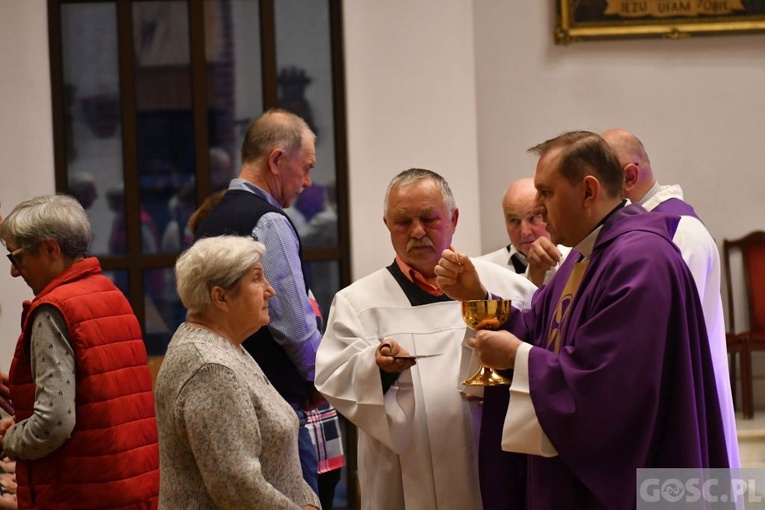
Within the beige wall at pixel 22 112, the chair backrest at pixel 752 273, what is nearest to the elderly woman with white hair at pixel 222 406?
the beige wall at pixel 22 112

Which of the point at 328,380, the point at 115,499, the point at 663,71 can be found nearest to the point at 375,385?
the point at 328,380

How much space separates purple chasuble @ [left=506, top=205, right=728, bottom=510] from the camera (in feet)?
8.64

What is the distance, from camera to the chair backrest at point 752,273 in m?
7.62

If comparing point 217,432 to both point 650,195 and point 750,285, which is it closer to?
point 650,195

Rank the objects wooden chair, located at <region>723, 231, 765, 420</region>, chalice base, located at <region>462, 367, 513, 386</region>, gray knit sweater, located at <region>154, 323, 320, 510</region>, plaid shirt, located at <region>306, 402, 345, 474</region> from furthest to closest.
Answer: wooden chair, located at <region>723, 231, 765, 420</region> < plaid shirt, located at <region>306, 402, 345, 474</region> < chalice base, located at <region>462, 367, 513, 386</region> < gray knit sweater, located at <region>154, 323, 320, 510</region>

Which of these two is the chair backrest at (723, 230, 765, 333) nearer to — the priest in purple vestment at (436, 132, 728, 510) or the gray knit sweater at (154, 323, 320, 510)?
the priest in purple vestment at (436, 132, 728, 510)

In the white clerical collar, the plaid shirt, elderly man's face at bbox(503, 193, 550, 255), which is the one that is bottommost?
the plaid shirt

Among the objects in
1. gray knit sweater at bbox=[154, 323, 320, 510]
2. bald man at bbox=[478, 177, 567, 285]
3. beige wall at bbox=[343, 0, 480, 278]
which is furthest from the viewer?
beige wall at bbox=[343, 0, 480, 278]

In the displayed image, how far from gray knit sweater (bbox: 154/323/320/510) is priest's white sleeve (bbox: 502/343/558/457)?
0.60 m

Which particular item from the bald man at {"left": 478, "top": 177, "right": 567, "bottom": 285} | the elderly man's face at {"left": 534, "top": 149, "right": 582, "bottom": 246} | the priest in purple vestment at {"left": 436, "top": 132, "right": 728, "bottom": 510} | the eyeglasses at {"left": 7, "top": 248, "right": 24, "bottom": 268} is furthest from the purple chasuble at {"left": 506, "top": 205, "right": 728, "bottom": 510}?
the bald man at {"left": 478, "top": 177, "right": 567, "bottom": 285}

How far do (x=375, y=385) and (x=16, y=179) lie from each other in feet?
12.8

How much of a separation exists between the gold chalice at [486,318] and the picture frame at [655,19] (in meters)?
5.04

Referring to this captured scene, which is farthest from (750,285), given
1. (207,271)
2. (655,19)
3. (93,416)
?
(207,271)

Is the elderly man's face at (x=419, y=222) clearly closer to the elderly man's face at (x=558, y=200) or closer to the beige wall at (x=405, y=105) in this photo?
the elderly man's face at (x=558, y=200)
